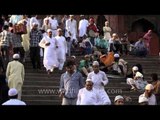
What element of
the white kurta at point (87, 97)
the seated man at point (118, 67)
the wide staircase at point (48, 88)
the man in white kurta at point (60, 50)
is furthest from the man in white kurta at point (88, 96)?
the seated man at point (118, 67)

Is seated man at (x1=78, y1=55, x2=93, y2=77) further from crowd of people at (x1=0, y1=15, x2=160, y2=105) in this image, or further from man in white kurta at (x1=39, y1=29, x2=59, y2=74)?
man in white kurta at (x1=39, y1=29, x2=59, y2=74)

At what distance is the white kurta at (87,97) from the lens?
9.93 meters

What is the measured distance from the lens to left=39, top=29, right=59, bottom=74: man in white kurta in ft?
53.1

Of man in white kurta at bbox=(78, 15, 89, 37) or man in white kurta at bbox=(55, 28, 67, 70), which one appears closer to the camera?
man in white kurta at bbox=(55, 28, 67, 70)

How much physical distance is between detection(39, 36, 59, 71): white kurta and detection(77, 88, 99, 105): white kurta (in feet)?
19.6

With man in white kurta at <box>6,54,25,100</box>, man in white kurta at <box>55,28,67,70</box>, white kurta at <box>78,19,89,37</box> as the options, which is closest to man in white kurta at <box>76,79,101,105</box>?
man in white kurta at <box>6,54,25,100</box>

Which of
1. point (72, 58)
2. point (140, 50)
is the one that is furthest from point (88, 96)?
point (140, 50)

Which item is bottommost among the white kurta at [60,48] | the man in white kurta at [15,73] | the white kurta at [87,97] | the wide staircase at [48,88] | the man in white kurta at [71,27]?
the wide staircase at [48,88]

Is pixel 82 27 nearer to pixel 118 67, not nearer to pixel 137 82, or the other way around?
pixel 118 67

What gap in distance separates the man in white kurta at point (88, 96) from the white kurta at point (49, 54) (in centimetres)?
596

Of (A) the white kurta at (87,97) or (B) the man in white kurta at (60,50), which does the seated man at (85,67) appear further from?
(A) the white kurta at (87,97)

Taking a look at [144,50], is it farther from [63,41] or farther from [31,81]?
[31,81]

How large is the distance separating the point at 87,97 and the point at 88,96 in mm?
33
